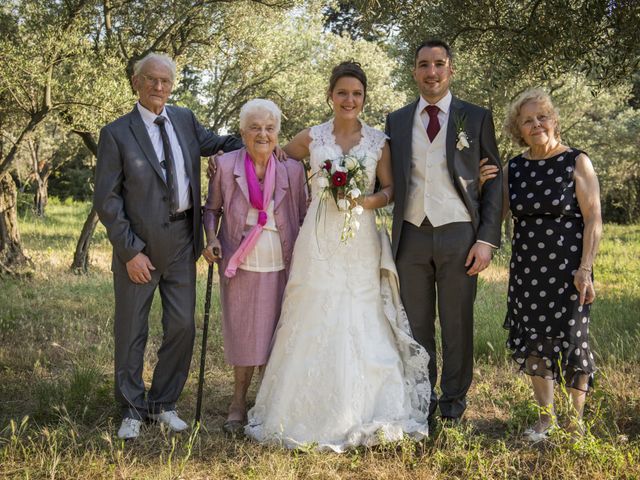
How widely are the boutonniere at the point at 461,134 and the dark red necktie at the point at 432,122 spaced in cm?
16

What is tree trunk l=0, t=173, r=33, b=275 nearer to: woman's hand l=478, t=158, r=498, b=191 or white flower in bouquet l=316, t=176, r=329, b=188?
white flower in bouquet l=316, t=176, r=329, b=188

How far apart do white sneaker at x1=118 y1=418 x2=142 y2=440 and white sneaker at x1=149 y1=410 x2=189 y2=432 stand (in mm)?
209

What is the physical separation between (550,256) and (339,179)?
1652 mm

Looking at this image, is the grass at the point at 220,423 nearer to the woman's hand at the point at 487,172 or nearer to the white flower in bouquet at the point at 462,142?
the woman's hand at the point at 487,172

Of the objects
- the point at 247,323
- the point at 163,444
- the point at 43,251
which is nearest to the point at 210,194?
the point at 247,323

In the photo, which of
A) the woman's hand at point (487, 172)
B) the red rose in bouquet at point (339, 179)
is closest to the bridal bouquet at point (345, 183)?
the red rose in bouquet at point (339, 179)

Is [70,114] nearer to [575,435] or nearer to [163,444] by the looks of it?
[163,444]

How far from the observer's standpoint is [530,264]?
185 inches

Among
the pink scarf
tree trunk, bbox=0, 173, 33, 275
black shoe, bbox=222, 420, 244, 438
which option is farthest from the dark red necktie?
tree trunk, bbox=0, 173, 33, 275

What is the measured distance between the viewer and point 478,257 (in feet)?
15.9

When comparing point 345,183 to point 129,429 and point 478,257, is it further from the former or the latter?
point 129,429

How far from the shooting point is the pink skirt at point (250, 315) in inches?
204

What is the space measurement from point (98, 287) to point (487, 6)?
754 cm

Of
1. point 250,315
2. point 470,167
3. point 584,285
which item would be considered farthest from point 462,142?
point 250,315
